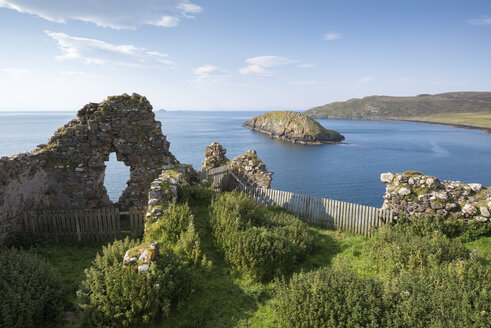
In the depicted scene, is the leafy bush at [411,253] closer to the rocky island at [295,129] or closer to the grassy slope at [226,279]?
the grassy slope at [226,279]

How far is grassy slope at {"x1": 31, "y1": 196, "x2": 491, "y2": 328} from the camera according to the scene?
6.95 meters

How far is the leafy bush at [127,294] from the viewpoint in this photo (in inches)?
236

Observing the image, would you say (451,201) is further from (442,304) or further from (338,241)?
(442,304)

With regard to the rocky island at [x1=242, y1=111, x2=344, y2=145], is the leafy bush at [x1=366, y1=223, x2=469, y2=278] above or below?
below

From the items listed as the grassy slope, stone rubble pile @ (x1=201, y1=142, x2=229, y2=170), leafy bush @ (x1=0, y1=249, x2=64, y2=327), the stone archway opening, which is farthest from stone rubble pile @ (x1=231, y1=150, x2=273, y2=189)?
the stone archway opening

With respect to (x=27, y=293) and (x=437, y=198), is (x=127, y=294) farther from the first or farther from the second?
(x=437, y=198)

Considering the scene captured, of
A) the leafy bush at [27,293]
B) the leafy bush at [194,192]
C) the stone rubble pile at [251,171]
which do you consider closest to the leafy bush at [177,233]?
the leafy bush at [194,192]

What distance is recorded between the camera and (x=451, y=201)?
11234 mm

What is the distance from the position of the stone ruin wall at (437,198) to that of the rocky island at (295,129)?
344 ft

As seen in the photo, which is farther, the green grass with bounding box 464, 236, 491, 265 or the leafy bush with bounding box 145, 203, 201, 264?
the green grass with bounding box 464, 236, 491, 265

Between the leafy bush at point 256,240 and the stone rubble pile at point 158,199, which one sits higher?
the stone rubble pile at point 158,199

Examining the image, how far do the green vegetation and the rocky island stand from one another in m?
108

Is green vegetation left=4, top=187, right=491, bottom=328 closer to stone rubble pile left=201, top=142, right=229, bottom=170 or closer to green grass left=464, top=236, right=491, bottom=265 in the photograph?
green grass left=464, top=236, right=491, bottom=265

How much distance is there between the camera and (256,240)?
9195 millimetres
